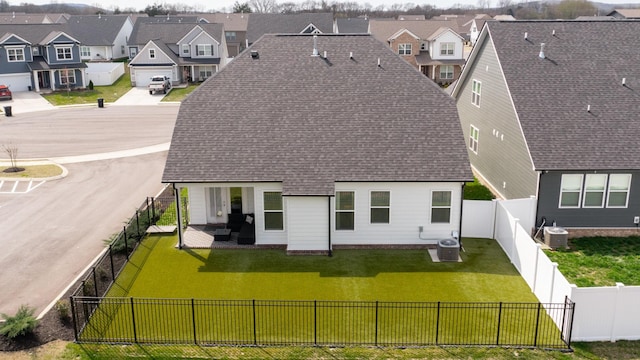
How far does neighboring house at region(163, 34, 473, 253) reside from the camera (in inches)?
867

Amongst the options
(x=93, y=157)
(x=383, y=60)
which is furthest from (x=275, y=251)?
(x=93, y=157)

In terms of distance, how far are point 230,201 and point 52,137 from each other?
83.5ft

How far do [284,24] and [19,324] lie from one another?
66.1m

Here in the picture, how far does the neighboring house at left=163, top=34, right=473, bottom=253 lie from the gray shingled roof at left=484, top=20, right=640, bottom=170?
3.98 meters

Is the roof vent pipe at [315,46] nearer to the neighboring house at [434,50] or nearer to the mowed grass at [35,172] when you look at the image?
the mowed grass at [35,172]

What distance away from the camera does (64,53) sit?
208 feet

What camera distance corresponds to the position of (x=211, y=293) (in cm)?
1908

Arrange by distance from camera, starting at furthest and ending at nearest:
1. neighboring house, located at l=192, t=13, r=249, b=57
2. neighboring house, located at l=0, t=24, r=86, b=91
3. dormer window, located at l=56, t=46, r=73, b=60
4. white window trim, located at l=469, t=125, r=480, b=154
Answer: neighboring house, located at l=192, t=13, r=249, b=57 → dormer window, located at l=56, t=46, r=73, b=60 → neighboring house, located at l=0, t=24, r=86, b=91 → white window trim, located at l=469, t=125, r=480, b=154

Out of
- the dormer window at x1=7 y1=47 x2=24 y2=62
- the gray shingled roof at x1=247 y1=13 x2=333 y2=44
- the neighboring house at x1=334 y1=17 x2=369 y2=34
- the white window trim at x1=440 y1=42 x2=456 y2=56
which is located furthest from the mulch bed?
the neighboring house at x1=334 y1=17 x2=369 y2=34

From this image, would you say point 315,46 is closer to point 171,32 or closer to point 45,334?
point 45,334

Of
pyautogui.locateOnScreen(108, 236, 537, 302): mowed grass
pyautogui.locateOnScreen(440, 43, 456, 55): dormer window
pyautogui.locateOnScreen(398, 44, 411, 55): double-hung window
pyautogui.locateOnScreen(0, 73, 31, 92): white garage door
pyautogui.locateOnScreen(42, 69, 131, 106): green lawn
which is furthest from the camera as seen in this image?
pyautogui.locateOnScreen(398, 44, 411, 55): double-hung window

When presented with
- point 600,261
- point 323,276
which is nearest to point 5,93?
point 323,276

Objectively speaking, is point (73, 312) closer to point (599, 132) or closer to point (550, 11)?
point (599, 132)

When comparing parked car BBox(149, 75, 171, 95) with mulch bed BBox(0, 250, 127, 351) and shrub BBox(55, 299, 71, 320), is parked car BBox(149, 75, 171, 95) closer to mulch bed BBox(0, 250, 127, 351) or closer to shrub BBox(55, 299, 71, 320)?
mulch bed BBox(0, 250, 127, 351)
